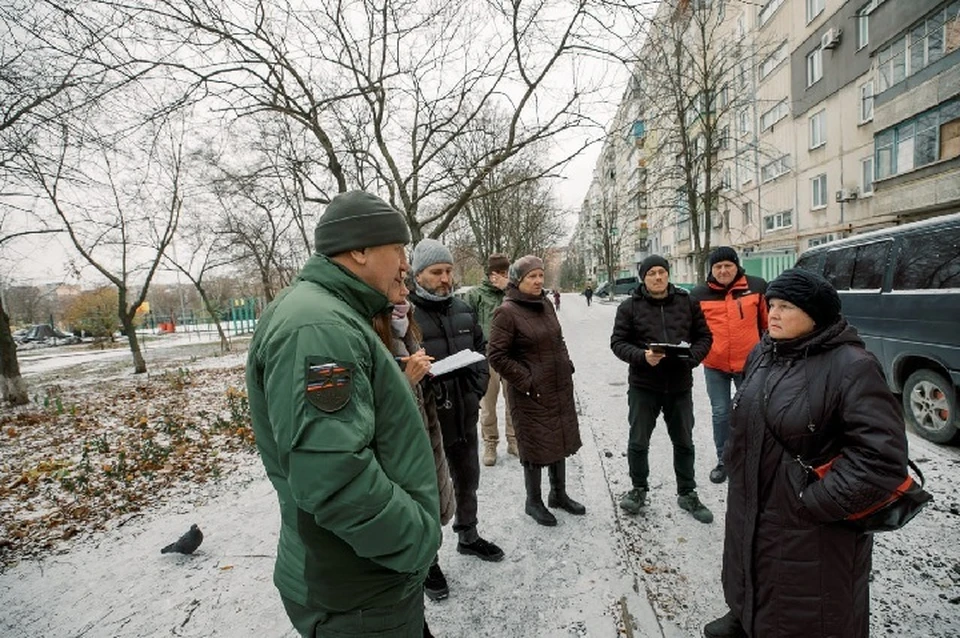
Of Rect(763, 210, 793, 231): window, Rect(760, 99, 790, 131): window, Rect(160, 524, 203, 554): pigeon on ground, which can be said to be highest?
Rect(760, 99, 790, 131): window

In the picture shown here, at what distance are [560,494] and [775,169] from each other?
25541mm

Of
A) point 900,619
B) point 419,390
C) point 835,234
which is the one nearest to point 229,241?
point 419,390

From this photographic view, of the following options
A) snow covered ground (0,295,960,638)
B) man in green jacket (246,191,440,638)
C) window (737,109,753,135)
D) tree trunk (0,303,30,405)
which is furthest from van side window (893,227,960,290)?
window (737,109,753,135)

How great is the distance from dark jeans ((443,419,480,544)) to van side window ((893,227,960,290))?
4801 millimetres

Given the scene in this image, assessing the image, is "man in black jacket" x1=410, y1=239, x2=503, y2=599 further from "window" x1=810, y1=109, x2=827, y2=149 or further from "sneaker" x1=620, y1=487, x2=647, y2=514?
"window" x1=810, y1=109, x2=827, y2=149

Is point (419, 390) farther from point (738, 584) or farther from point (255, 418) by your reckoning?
point (738, 584)

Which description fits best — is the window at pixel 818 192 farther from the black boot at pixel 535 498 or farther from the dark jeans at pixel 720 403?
the black boot at pixel 535 498

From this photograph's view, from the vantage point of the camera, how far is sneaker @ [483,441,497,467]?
476 cm

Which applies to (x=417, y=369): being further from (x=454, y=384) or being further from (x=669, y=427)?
(x=669, y=427)

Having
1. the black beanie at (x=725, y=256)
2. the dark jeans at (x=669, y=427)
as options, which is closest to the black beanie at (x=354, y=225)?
the dark jeans at (x=669, y=427)

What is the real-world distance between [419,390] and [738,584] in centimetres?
168

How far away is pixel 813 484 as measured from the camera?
1697 mm

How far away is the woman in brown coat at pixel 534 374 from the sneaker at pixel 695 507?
0.75 meters

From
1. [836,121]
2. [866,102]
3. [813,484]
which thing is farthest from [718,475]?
[836,121]
